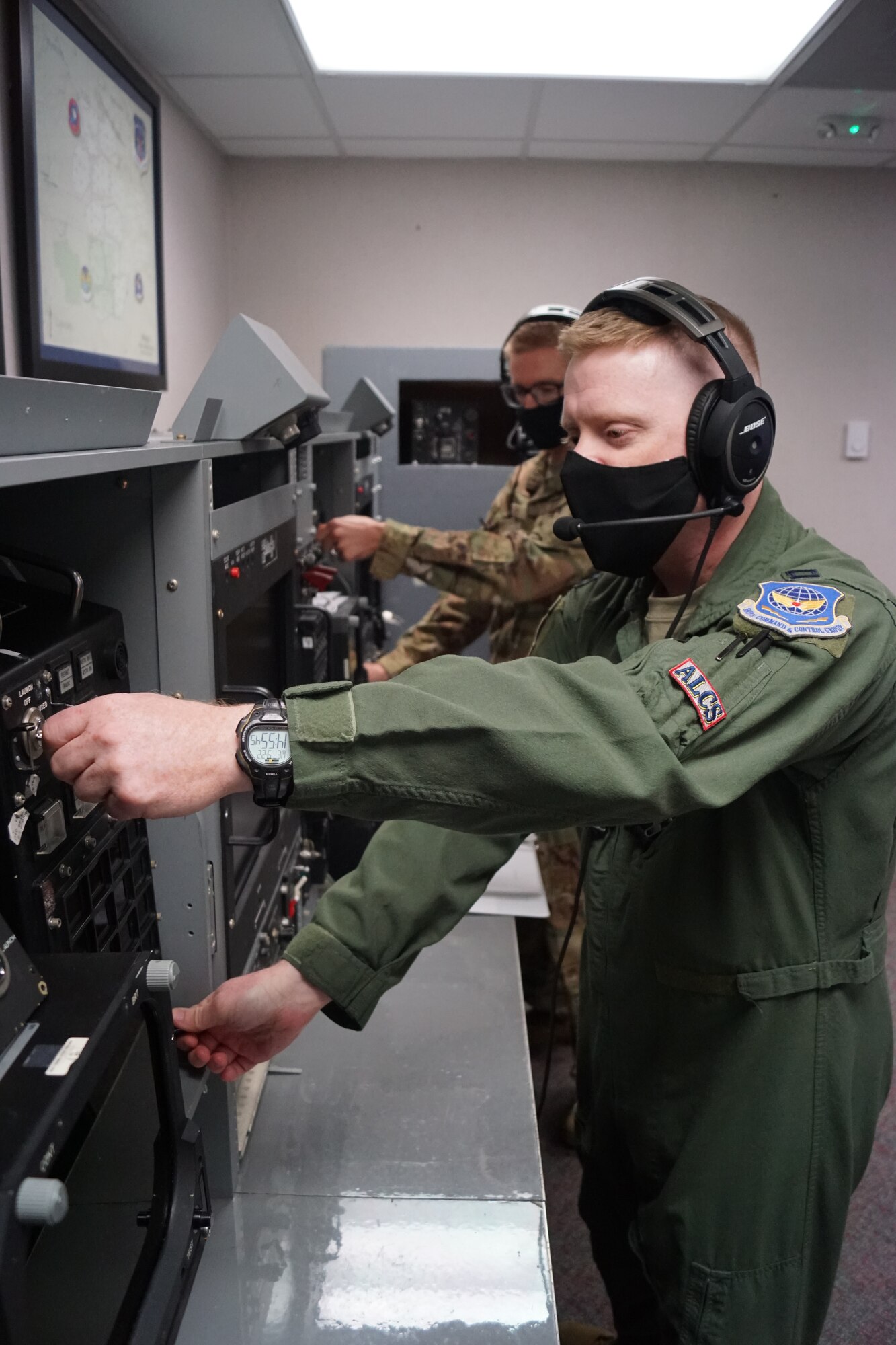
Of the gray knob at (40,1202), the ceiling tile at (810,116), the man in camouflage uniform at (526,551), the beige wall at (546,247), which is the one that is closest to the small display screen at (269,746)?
the gray knob at (40,1202)

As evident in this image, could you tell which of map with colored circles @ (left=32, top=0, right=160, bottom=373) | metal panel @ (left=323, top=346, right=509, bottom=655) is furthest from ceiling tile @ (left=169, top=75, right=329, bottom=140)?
metal panel @ (left=323, top=346, right=509, bottom=655)

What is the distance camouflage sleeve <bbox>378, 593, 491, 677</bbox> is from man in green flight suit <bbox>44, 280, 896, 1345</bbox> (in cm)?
153

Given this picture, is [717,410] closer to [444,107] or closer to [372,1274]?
[372,1274]

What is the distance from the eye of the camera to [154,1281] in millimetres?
734

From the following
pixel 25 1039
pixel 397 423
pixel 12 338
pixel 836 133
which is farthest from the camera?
pixel 397 423

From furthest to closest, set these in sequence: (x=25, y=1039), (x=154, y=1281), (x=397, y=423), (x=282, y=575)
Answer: (x=397, y=423) → (x=282, y=575) → (x=154, y=1281) → (x=25, y=1039)

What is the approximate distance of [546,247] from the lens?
4000 mm

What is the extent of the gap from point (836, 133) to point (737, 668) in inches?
132

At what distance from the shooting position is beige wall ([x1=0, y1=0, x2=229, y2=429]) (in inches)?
124

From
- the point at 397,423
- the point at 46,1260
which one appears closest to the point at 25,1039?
the point at 46,1260

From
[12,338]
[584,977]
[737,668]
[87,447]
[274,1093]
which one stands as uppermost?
[12,338]

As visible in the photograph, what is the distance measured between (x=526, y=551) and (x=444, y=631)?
1.84 feet

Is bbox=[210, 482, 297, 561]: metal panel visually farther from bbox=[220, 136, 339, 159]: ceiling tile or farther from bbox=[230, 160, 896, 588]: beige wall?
bbox=[230, 160, 896, 588]: beige wall

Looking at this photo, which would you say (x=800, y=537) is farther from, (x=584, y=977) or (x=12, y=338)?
(x=12, y=338)
